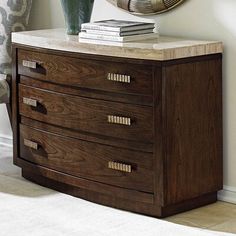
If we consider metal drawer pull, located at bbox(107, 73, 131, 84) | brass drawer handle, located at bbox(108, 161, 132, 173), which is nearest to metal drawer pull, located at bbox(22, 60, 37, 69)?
metal drawer pull, located at bbox(107, 73, 131, 84)

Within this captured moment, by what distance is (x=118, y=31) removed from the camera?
335 centimetres

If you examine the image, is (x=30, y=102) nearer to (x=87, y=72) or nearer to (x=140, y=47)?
(x=87, y=72)

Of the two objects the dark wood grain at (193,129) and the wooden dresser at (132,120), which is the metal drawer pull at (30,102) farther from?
the dark wood grain at (193,129)

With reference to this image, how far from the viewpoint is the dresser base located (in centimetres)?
327

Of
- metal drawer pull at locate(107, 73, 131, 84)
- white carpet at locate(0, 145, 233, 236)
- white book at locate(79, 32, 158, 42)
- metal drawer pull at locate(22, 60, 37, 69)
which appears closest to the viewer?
white carpet at locate(0, 145, 233, 236)

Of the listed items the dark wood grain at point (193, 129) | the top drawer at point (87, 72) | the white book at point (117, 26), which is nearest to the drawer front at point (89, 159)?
the dark wood grain at point (193, 129)

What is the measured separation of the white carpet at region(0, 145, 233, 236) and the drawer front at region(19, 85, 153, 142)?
34 centimetres

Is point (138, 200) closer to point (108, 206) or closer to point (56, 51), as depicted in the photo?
point (108, 206)

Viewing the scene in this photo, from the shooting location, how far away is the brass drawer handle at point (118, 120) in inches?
128

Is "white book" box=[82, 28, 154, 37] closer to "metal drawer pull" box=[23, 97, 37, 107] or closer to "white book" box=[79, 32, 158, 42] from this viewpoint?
"white book" box=[79, 32, 158, 42]

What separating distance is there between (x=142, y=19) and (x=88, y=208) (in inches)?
39.0

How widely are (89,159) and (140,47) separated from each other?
0.59m

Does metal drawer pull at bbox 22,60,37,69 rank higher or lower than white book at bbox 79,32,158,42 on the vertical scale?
lower

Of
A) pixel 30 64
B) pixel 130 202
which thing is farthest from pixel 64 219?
pixel 30 64
